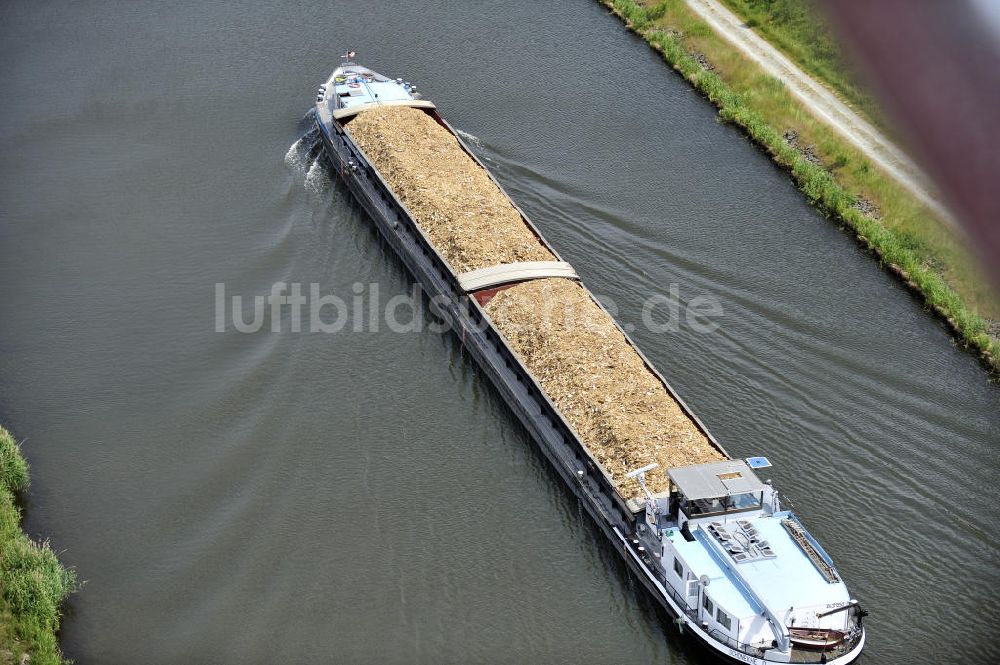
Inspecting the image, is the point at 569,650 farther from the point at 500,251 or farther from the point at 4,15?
the point at 4,15

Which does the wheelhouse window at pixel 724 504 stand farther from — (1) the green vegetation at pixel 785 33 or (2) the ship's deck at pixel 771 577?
(1) the green vegetation at pixel 785 33

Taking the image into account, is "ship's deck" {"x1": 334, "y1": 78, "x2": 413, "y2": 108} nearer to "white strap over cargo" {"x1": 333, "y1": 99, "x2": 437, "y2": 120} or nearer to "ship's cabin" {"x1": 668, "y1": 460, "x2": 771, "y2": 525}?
"white strap over cargo" {"x1": 333, "y1": 99, "x2": 437, "y2": 120}

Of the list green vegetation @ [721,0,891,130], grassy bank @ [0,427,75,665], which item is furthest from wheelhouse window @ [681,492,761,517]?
green vegetation @ [721,0,891,130]

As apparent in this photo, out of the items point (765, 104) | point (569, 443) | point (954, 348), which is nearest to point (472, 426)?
point (569, 443)

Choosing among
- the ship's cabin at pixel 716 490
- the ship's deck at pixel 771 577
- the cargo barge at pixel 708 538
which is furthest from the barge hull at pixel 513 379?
the ship's cabin at pixel 716 490

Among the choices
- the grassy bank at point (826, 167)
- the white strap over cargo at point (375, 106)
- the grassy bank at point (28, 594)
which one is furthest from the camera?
the white strap over cargo at point (375, 106)

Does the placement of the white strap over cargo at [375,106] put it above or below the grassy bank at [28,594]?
above
